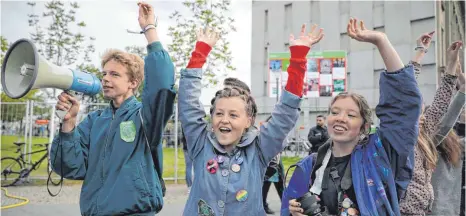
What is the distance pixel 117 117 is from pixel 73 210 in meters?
5.76

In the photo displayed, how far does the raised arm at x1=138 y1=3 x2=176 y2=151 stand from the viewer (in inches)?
87.7

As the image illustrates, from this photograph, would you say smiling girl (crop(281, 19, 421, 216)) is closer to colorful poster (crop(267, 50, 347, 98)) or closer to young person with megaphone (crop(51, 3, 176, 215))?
young person with megaphone (crop(51, 3, 176, 215))

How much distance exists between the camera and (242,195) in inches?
90.5

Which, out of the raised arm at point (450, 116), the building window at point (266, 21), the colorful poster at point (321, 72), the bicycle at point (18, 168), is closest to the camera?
the raised arm at point (450, 116)

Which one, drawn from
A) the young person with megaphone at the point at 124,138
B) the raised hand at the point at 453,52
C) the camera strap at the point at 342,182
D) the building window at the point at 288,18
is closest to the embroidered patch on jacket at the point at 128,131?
the young person with megaphone at the point at 124,138

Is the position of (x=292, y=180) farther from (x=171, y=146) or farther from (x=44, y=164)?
(x=44, y=164)

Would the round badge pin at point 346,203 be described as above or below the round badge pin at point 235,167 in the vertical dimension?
below

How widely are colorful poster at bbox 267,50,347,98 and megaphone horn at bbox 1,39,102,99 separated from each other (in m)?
11.8

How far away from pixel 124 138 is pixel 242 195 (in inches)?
28.5

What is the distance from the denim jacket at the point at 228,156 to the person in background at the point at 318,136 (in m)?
6.96

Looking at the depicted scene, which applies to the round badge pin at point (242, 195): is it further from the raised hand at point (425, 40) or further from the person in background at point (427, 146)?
the raised hand at point (425, 40)

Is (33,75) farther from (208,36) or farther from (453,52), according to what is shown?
(453,52)

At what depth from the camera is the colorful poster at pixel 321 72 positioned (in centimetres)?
1442

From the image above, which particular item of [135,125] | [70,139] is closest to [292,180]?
[135,125]
